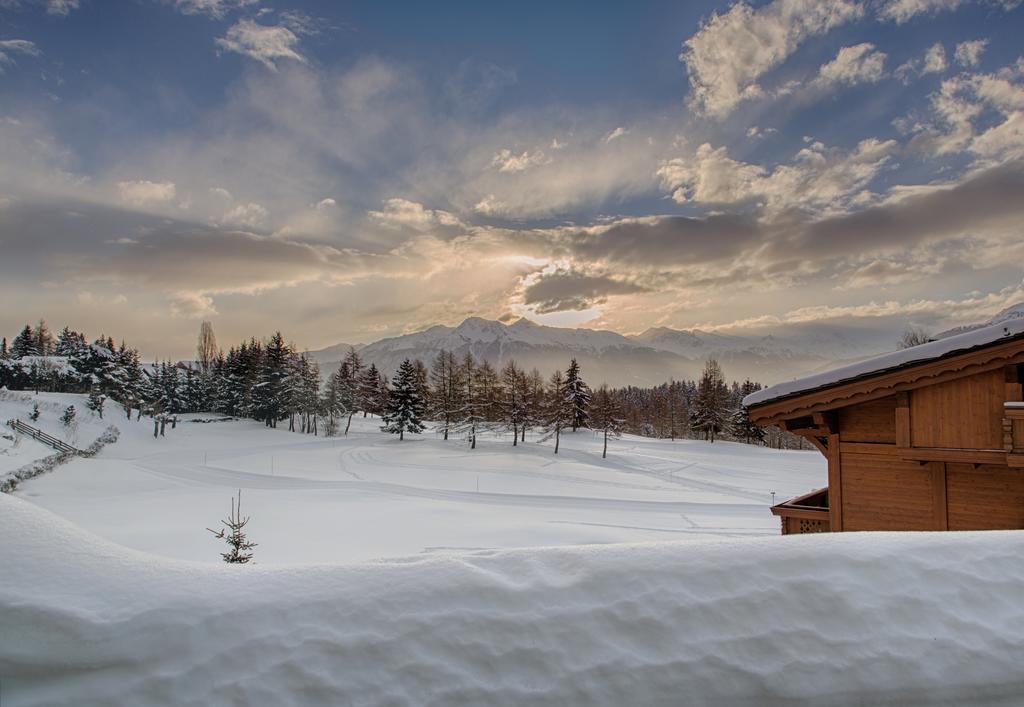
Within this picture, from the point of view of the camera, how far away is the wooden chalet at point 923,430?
662 centimetres

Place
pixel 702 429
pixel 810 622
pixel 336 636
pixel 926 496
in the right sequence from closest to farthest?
pixel 336 636, pixel 810 622, pixel 926 496, pixel 702 429

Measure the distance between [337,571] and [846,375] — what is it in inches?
309

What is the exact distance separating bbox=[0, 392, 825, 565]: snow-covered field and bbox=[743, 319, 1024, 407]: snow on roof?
272 inches

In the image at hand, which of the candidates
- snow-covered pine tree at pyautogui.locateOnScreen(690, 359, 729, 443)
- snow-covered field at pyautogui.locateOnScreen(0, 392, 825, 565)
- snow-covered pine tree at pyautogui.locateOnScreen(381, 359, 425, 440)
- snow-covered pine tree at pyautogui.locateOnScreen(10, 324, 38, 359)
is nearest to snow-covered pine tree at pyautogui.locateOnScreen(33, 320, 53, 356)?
snow-covered pine tree at pyautogui.locateOnScreen(10, 324, 38, 359)

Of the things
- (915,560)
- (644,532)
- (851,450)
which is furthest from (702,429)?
(915,560)

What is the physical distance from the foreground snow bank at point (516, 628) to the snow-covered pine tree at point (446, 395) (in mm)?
45715

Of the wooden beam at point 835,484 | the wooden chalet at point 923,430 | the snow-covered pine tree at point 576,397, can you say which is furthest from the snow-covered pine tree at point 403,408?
the wooden beam at point 835,484

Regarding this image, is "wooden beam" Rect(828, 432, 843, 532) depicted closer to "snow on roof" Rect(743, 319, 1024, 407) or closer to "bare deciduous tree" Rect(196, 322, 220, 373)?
"snow on roof" Rect(743, 319, 1024, 407)

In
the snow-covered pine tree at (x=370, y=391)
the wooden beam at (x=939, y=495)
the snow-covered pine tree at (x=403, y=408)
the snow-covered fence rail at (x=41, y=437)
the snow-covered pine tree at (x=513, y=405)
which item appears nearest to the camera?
the wooden beam at (x=939, y=495)

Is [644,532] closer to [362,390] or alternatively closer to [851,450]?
[851,450]

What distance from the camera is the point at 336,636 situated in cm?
211

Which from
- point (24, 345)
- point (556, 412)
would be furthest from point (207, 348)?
point (556, 412)

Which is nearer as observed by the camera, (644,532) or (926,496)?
(926,496)

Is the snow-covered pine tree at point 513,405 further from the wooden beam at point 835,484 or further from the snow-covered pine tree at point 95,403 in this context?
the snow-covered pine tree at point 95,403
